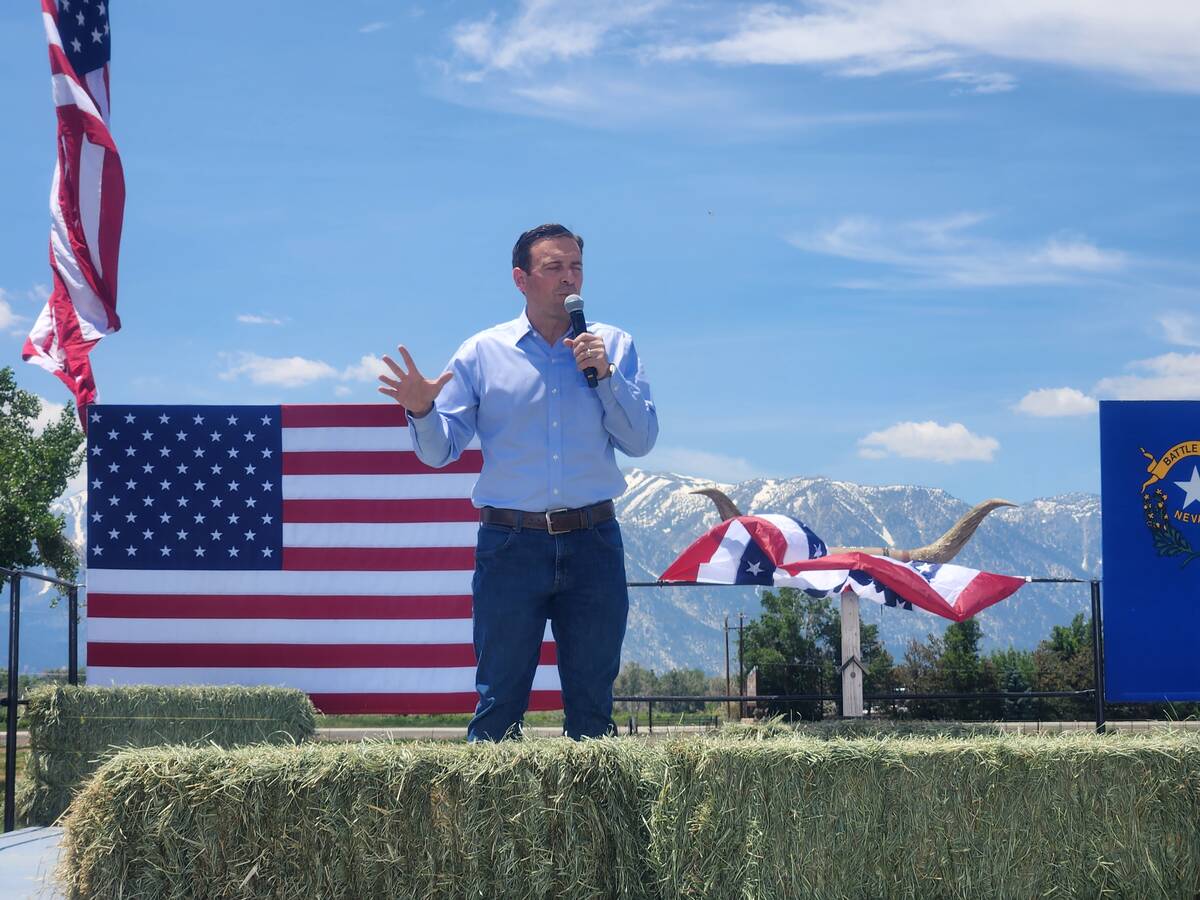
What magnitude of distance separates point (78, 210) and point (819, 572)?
5.34m

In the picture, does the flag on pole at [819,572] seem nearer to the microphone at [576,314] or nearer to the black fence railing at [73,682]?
the black fence railing at [73,682]

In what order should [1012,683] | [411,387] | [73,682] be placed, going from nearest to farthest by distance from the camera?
1. [411,387]
2. [73,682]
3. [1012,683]

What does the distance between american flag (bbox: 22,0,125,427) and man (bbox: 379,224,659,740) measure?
201 inches

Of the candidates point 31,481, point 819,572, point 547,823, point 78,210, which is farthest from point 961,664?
point 547,823

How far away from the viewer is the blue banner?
20.7ft

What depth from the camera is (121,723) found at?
20.8ft

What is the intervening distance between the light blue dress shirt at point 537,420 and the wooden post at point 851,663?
3.82 metres

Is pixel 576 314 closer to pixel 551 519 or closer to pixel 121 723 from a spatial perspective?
pixel 551 519

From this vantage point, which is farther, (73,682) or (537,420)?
(73,682)

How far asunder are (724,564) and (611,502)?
12.4 ft

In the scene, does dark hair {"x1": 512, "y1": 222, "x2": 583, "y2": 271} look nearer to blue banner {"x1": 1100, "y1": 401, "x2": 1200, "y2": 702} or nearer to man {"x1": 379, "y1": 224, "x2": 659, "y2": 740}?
man {"x1": 379, "y1": 224, "x2": 659, "y2": 740}

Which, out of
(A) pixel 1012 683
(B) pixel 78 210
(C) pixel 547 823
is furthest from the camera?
(A) pixel 1012 683

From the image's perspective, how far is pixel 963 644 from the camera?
52812mm

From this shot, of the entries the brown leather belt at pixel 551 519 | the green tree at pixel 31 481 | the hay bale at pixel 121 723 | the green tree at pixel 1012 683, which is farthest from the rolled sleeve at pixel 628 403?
the green tree at pixel 31 481
